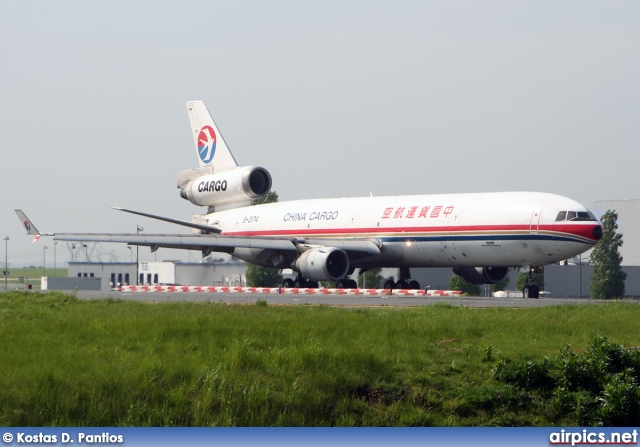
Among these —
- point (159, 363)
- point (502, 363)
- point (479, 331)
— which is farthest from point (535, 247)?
point (159, 363)

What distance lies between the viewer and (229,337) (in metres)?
17.6

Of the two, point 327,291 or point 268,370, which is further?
point 327,291

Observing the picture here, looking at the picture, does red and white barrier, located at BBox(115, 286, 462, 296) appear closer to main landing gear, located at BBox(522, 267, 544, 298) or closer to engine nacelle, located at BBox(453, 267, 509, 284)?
engine nacelle, located at BBox(453, 267, 509, 284)

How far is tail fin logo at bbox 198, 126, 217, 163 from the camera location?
5503cm

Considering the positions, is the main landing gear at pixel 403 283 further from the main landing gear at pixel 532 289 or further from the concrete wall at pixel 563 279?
the concrete wall at pixel 563 279

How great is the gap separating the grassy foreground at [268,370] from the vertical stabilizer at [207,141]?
111 feet

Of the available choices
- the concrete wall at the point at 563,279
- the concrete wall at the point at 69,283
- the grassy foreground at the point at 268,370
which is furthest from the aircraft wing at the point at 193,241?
the concrete wall at the point at 563,279

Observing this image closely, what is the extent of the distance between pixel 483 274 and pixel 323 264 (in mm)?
7674

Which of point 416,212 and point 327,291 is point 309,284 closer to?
point 327,291

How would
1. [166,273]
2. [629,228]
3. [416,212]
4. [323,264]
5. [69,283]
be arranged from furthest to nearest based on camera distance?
1. [629,228]
2. [166,273]
3. [69,283]
4. [323,264]
5. [416,212]

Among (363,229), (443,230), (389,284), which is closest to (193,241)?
(363,229)

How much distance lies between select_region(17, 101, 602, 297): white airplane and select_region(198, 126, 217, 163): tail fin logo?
0.06 metres

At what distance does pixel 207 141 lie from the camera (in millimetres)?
55469

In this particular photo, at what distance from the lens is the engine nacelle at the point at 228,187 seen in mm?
51375
